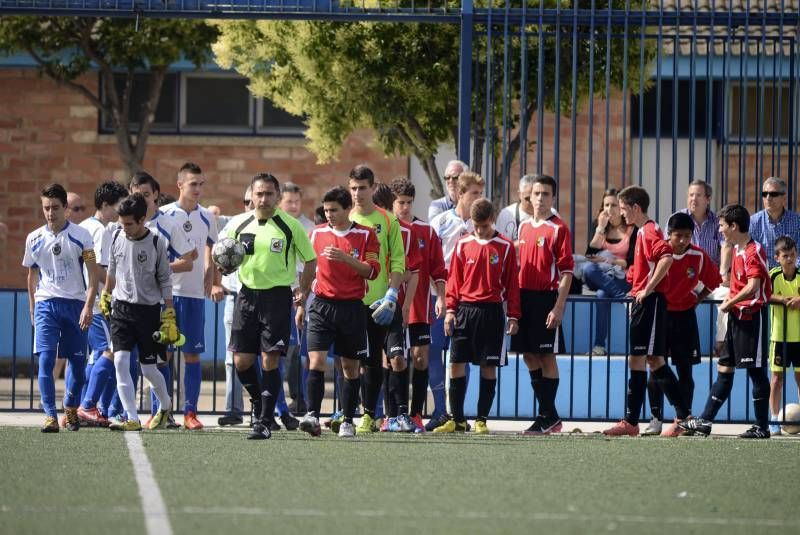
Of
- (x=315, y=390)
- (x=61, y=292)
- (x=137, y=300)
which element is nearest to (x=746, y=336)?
(x=315, y=390)

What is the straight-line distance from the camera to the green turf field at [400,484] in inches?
296

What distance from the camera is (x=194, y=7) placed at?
13.9m

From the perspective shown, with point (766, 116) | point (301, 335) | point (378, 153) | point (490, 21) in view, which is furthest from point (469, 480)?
point (766, 116)

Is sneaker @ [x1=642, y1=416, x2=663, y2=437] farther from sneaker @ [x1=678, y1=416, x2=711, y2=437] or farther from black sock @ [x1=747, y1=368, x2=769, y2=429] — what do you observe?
black sock @ [x1=747, y1=368, x2=769, y2=429]

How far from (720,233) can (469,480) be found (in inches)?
206

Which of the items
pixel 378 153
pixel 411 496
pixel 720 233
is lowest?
pixel 411 496

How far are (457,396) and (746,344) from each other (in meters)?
2.26

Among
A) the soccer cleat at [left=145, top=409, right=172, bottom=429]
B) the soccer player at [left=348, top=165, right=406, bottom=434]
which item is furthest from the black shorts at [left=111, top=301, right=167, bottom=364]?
the soccer player at [left=348, top=165, right=406, bottom=434]

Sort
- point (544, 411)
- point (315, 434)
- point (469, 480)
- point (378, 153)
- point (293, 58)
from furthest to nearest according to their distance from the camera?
point (378, 153), point (293, 58), point (544, 411), point (315, 434), point (469, 480)

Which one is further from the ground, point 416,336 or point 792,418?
point 416,336

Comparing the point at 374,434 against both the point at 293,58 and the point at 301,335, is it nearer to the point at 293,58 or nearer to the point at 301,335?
the point at 301,335

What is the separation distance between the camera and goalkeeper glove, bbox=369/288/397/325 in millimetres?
11539

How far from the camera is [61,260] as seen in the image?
1208cm

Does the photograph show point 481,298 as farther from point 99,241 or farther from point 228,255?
point 99,241
